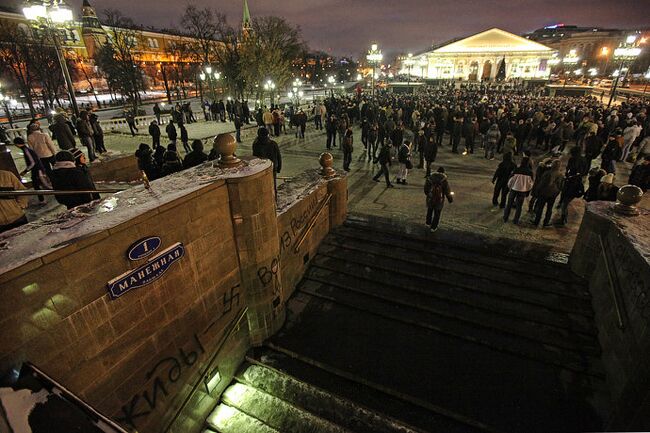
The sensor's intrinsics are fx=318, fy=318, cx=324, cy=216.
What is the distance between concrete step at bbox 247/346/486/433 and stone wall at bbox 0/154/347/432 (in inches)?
31.1

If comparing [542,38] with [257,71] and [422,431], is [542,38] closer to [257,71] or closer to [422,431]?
[257,71]

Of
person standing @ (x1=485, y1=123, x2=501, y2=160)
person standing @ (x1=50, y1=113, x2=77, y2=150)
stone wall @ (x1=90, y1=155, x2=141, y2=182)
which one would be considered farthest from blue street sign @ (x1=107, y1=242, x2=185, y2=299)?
person standing @ (x1=485, y1=123, x2=501, y2=160)

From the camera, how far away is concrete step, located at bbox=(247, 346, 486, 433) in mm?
4328

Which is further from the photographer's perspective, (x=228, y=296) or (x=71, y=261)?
(x=228, y=296)

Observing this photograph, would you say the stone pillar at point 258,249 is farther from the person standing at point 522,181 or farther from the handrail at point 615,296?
the person standing at point 522,181

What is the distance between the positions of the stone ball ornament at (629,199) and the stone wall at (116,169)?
12.0m

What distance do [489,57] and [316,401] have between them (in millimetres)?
94777

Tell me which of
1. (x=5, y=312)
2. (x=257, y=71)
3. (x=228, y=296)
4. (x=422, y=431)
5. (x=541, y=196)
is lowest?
(x=422, y=431)

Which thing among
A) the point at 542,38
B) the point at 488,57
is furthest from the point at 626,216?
the point at 542,38

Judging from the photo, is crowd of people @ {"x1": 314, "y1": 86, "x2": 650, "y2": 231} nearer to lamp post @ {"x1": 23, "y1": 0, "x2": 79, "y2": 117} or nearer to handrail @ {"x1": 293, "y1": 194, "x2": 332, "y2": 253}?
handrail @ {"x1": 293, "y1": 194, "x2": 332, "y2": 253}

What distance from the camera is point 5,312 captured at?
98.7 inches

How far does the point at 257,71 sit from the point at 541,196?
25702 mm

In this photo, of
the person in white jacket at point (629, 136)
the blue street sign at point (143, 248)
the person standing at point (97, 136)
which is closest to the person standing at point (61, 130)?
the person standing at point (97, 136)

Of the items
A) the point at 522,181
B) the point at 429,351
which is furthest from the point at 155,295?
the point at 522,181
